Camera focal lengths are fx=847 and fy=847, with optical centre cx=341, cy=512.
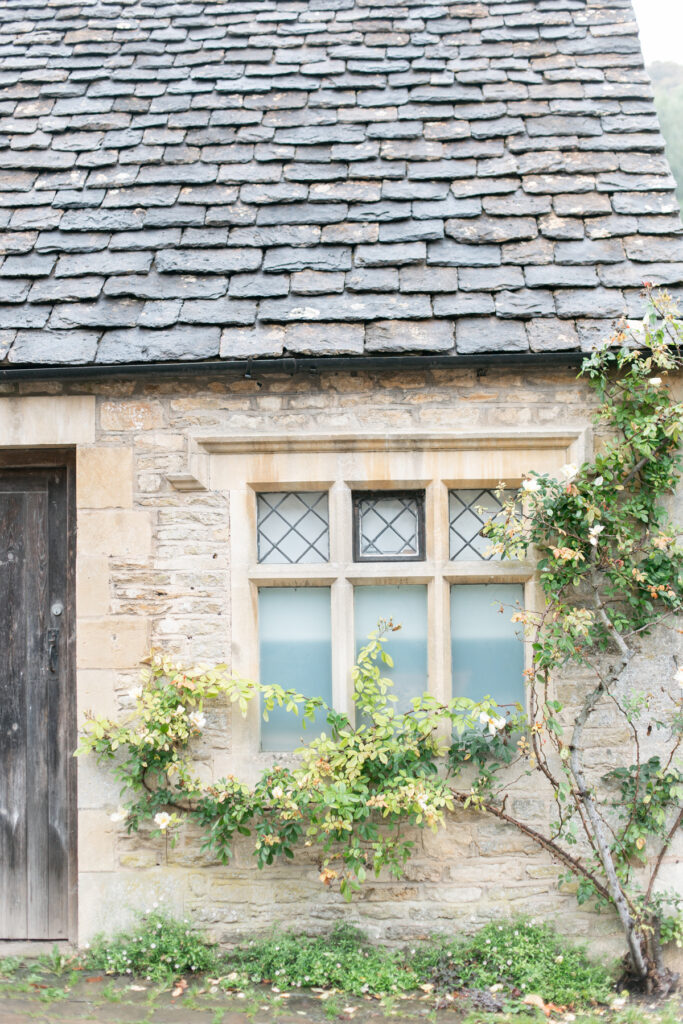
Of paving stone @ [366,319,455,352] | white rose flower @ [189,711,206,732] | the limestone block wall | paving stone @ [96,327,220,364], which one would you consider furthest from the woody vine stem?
paving stone @ [96,327,220,364]

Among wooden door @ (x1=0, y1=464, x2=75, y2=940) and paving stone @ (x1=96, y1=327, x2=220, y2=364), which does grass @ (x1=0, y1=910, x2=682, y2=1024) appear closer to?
wooden door @ (x1=0, y1=464, x2=75, y2=940)

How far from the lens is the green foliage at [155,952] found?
4195 millimetres

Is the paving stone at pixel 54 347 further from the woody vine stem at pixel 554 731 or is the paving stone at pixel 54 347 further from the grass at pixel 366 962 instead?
the grass at pixel 366 962

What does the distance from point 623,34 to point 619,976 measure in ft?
18.8

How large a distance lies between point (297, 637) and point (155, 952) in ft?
5.61

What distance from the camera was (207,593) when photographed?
14.8 feet

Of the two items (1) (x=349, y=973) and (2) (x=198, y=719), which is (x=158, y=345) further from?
(1) (x=349, y=973)

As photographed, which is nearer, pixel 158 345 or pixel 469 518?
pixel 158 345

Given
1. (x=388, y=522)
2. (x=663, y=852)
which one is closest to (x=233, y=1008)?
(x=663, y=852)

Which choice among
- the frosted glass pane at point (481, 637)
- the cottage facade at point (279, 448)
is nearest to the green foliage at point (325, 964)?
the cottage facade at point (279, 448)

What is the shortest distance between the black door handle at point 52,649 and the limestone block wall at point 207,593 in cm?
31

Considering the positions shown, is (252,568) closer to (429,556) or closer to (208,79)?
(429,556)

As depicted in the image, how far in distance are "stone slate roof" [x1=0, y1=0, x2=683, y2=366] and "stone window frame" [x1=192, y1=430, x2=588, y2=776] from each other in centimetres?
51

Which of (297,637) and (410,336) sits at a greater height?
(410,336)
